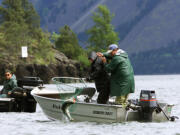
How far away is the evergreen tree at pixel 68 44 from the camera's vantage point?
355ft

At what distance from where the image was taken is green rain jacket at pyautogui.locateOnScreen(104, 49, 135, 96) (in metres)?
15.4

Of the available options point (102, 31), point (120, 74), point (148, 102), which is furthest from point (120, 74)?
point (102, 31)

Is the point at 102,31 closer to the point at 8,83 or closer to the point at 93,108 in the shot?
the point at 8,83

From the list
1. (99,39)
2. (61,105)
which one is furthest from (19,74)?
(61,105)

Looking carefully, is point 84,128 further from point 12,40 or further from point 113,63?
point 12,40

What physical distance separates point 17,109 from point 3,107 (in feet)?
2.14

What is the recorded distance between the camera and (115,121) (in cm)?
1508

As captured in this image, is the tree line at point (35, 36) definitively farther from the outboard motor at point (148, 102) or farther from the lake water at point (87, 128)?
the outboard motor at point (148, 102)

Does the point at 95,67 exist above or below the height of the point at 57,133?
above

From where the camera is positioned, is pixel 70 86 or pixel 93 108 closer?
pixel 93 108

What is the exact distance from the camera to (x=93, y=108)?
1538 cm

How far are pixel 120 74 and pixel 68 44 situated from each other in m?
96.7

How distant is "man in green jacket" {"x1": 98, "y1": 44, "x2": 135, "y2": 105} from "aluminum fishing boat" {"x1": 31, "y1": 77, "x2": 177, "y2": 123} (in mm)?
465

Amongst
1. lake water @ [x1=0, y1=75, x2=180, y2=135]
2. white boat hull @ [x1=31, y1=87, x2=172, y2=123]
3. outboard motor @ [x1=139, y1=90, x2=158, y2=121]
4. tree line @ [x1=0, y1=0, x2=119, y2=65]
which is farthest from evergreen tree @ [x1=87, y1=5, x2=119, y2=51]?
outboard motor @ [x1=139, y1=90, x2=158, y2=121]
